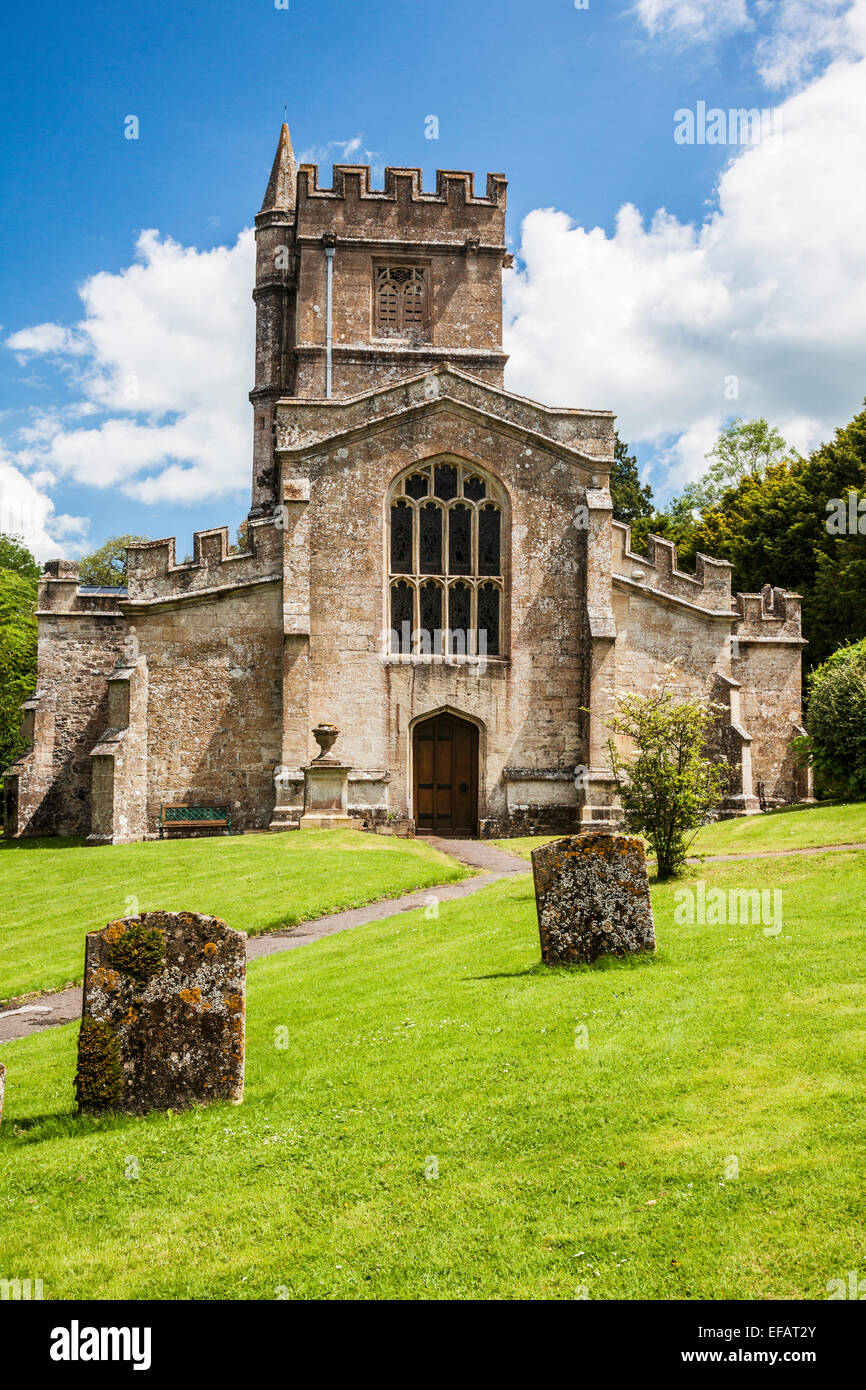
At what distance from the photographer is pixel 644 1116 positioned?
5.64 m

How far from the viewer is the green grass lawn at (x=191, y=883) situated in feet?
45.2

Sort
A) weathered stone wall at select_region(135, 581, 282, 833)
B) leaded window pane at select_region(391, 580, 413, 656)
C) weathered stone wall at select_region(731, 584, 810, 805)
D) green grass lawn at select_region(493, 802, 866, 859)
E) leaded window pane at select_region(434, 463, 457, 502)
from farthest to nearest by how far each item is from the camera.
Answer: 1. weathered stone wall at select_region(731, 584, 810, 805)
2. leaded window pane at select_region(434, 463, 457, 502)
3. leaded window pane at select_region(391, 580, 413, 656)
4. weathered stone wall at select_region(135, 581, 282, 833)
5. green grass lawn at select_region(493, 802, 866, 859)

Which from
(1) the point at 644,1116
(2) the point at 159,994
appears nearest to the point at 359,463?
(2) the point at 159,994

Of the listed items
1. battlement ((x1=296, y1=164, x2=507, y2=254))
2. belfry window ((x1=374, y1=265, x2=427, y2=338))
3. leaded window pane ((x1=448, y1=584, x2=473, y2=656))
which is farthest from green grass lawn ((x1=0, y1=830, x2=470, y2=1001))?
battlement ((x1=296, y1=164, x2=507, y2=254))

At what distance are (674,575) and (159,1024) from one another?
21.7 m

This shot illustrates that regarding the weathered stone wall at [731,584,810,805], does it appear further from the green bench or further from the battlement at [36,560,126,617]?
the battlement at [36,560,126,617]

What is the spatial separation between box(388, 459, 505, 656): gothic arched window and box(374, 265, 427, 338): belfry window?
9.73 m

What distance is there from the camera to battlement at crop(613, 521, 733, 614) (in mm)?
26141

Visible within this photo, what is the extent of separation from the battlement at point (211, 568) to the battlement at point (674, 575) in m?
8.93

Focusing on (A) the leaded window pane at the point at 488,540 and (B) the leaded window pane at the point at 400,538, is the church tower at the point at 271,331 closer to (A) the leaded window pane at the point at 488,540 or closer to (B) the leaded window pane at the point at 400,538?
(B) the leaded window pane at the point at 400,538

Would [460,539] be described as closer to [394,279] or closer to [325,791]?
[325,791]

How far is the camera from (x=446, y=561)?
24938 mm
